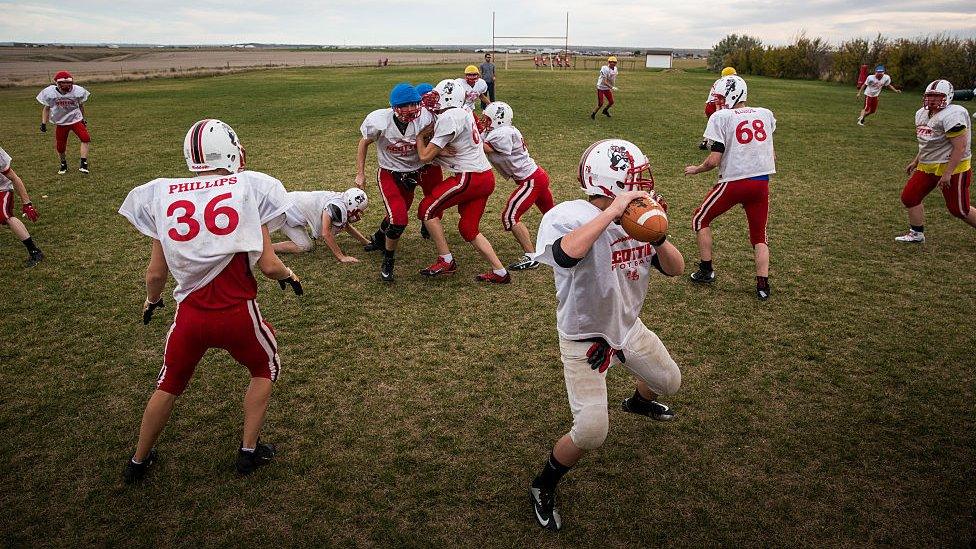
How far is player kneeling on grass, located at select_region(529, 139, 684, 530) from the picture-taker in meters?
3.10

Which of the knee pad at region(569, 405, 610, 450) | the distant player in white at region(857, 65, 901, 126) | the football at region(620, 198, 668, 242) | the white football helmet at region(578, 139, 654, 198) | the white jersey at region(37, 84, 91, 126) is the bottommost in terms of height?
the knee pad at region(569, 405, 610, 450)

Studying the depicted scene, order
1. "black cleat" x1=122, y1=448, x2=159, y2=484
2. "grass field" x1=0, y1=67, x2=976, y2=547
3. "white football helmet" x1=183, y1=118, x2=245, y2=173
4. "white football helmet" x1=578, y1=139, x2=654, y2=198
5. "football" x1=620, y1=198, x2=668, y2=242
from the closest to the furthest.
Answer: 1. "football" x1=620, y1=198, x2=668, y2=242
2. "white football helmet" x1=578, y1=139, x2=654, y2=198
3. "white football helmet" x1=183, y1=118, x2=245, y2=173
4. "grass field" x1=0, y1=67, x2=976, y2=547
5. "black cleat" x1=122, y1=448, x2=159, y2=484

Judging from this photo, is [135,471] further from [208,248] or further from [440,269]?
[440,269]

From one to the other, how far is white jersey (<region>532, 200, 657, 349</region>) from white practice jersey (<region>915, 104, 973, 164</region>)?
6.16m

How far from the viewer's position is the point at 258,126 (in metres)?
18.6

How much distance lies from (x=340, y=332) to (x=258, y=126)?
15268 mm

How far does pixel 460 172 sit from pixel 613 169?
11.9 ft

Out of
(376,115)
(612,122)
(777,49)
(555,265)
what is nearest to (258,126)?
(612,122)

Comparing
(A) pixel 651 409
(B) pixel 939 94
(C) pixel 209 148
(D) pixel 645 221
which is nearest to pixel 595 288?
(D) pixel 645 221

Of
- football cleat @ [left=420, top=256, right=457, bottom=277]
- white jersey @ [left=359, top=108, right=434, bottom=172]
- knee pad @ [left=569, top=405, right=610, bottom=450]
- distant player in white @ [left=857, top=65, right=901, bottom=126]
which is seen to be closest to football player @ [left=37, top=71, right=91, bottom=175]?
white jersey @ [left=359, top=108, right=434, bottom=172]

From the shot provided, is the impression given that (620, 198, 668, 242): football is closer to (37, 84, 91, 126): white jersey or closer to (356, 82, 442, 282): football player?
(356, 82, 442, 282): football player

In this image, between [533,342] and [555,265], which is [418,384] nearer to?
[533,342]

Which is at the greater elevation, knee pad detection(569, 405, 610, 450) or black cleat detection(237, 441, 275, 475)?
knee pad detection(569, 405, 610, 450)

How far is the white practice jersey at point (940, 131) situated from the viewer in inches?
273
